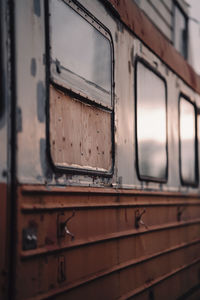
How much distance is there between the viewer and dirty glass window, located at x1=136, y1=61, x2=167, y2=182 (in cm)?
394

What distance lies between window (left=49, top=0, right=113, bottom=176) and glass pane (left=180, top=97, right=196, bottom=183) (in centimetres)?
210

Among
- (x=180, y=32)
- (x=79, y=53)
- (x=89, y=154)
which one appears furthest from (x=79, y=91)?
(x=180, y=32)

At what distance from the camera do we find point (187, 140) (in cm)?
557

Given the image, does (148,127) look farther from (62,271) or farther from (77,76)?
(62,271)

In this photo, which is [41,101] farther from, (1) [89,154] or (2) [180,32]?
(2) [180,32]

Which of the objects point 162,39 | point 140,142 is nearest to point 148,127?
point 140,142

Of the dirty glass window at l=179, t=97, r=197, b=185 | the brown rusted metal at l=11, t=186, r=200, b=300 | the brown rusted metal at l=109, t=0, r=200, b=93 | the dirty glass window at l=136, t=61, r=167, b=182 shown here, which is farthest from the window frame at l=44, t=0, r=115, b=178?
the dirty glass window at l=179, t=97, r=197, b=185

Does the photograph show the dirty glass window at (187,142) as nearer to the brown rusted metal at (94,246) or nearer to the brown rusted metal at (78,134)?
the brown rusted metal at (94,246)

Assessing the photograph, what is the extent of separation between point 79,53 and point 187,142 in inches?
115

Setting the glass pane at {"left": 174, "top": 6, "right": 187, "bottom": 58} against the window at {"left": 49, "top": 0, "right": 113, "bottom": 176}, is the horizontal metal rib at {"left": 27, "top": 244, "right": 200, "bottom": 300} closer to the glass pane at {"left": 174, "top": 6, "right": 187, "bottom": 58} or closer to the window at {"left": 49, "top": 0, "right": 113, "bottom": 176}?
the window at {"left": 49, "top": 0, "right": 113, "bottom": 176}

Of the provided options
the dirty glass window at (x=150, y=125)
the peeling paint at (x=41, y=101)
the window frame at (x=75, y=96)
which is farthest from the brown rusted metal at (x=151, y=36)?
the peeling paint at (x=41, y=101)

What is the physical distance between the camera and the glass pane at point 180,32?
580 cm

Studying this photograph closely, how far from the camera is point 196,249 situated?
5.69 metres

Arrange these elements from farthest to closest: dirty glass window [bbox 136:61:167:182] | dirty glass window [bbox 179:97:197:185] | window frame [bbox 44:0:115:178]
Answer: dirty glass window [bbox 179:97:197:185] → dirty glass window [bbox 136:61:167:182] → window frame [bbox 44:0:115:178]
